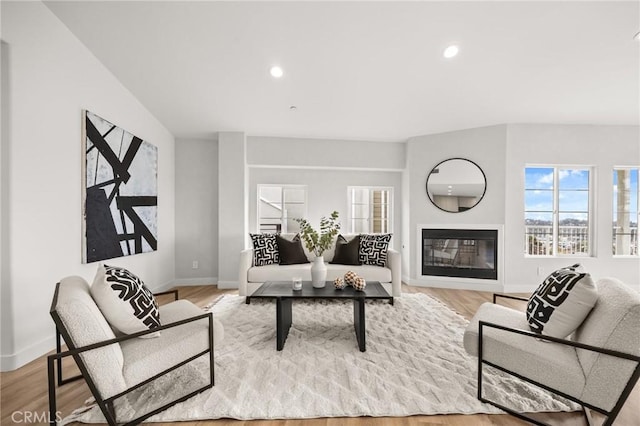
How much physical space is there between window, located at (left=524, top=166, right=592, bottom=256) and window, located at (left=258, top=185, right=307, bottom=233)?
12.5 ft

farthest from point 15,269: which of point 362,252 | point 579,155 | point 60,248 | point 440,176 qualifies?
point 579,155

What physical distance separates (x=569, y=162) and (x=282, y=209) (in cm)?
482

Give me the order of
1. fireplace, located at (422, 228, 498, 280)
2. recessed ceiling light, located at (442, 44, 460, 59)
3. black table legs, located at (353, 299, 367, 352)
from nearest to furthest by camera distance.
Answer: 1. black table legs, located at (353, 299, 367, 352)
2. recessed ceiling light, located at (442, 44, 460, 59)
3. fireplace, located at (422, 228, 498, 280)

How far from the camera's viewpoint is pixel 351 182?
5.13m

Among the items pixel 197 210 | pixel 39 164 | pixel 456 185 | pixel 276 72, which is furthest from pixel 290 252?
pixel 456 185

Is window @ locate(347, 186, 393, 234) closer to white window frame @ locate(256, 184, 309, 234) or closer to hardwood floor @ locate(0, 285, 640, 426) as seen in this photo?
white window frame @ locate(256, 184, 309, 234)

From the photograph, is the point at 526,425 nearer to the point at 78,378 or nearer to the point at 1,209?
the point at 78,378

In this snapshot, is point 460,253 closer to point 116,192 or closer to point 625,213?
point 625,213

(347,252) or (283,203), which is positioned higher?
(283,203)

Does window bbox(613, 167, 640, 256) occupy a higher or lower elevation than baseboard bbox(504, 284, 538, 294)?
higher

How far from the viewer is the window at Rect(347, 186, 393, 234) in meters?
5.18

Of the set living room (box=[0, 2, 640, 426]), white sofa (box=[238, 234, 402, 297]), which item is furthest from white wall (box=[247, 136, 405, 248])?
white sofa (box=[238, 234, 402, 297])

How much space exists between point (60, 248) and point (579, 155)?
677 centimetres

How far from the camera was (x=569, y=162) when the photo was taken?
4160mm
